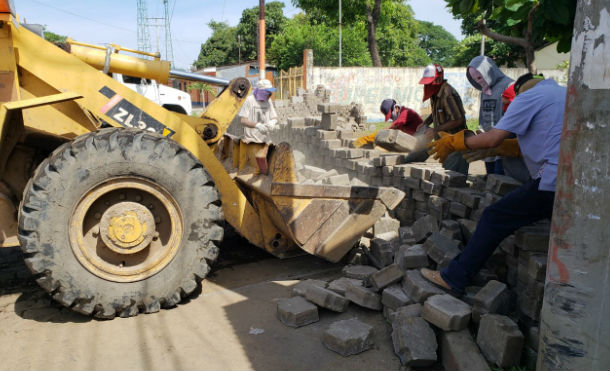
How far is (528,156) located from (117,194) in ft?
10.3

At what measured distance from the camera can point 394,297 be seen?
3.66 metres

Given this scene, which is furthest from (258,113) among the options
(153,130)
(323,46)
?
(323,46)

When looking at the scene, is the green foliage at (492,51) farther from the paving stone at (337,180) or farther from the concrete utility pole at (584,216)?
the concrete utility pole at (584,216)

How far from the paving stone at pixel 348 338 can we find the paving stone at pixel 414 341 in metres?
0.20

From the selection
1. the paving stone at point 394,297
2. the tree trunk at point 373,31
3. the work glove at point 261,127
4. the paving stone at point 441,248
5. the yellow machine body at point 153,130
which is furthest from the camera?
the tree trunk at point 373,31

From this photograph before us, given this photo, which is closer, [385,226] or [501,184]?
[501,184]

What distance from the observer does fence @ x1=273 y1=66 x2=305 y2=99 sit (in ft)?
71.5

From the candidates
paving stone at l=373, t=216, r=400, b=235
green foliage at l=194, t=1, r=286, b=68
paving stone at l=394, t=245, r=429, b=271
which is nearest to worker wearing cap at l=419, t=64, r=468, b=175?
paving stone at l=373, t=216, r=400, b=235

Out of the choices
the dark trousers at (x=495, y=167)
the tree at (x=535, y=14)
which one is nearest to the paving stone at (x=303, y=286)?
the dark trousers at (x=495, y=167)

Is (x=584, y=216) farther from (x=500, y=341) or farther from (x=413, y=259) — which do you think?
(x=413, y=259)

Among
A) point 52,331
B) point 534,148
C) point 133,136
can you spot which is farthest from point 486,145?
point 52,331

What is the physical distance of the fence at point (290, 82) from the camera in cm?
2180

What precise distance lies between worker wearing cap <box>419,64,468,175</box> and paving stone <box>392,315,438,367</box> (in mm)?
2665

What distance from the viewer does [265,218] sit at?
4551mm
